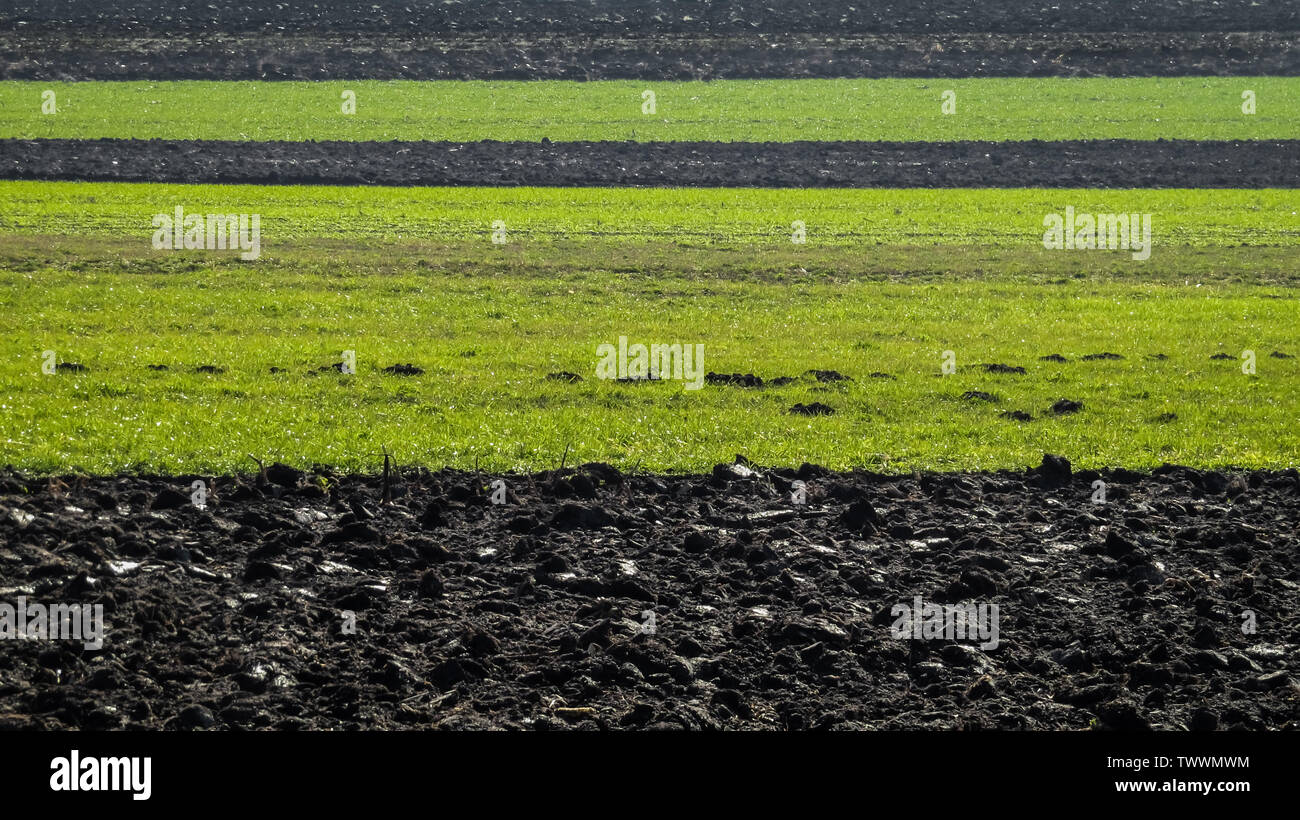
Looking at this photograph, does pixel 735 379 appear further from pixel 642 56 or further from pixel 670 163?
pixel 642 56

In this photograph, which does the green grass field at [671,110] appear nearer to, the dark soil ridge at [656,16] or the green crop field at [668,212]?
the dark soil ridge at [656,16]

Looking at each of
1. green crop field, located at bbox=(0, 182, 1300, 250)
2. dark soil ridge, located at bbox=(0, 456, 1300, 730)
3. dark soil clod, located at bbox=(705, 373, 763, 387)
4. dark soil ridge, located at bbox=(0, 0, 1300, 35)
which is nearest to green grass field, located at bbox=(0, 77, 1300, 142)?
dark soil ridge, located at bbox=(0, 0, 1300, 35)

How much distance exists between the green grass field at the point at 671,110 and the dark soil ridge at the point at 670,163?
5.54ft

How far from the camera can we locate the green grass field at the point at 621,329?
14039 mm

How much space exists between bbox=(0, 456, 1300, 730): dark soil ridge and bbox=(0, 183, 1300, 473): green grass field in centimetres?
110

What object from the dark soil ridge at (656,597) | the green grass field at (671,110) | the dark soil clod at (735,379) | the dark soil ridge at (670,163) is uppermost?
the green grass field at (671,110)

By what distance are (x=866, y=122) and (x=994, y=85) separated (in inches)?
357

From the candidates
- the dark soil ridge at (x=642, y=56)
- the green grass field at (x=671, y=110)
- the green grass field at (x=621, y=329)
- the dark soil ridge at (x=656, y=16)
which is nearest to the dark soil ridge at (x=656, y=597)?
the green grass field at (x=621, y=329)

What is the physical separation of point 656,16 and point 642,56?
5.27m

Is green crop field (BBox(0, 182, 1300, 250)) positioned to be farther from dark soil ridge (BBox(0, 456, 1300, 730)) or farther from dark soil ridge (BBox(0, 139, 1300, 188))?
dark soil ridge (BBox(0, 456, 1300, 730))

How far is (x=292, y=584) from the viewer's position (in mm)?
9898

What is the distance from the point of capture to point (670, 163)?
3834 cm
